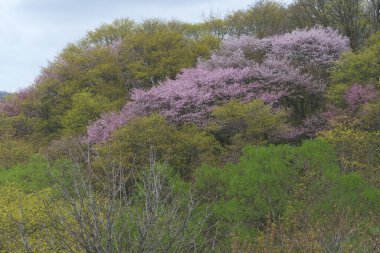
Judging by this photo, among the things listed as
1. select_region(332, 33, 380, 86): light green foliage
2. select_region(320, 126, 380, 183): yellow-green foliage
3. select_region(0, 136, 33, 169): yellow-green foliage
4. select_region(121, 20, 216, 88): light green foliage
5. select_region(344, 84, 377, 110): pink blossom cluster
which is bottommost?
select_region(320, 126, 380, 183): yellow-green foliage

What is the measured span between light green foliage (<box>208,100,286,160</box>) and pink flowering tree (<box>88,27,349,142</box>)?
68.5 inches

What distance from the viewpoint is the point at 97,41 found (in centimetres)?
4934

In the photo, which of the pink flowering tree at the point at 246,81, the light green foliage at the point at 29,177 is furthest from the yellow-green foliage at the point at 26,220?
the pink flowering tree at the point at 246,81

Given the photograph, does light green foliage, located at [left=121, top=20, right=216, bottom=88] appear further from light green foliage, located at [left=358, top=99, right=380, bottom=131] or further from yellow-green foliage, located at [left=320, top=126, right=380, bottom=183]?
yellow-green foliage, located at [left=320, top=126, right=380, bottom=183]

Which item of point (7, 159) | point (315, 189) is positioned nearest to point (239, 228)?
point (315, 189)

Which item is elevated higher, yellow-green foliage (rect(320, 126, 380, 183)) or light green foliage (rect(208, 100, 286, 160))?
light green foliage (rect(208, 100, 286, 160))

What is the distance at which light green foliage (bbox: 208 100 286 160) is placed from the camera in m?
23.0

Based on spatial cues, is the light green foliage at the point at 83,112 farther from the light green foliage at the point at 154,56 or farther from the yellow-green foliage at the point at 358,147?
the yellow-green foliage at the point at 358,147

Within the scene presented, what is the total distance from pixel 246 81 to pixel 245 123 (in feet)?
16.0

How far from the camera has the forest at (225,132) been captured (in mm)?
14422

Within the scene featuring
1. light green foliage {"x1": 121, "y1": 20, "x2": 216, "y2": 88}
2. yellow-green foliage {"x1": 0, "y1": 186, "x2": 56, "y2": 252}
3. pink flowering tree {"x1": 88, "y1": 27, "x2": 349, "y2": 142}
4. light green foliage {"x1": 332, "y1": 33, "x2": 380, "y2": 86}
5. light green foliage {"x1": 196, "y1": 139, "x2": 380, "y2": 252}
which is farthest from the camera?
light green foliage {"x1": 121, "y1": 20, "x2": 216, "y2": 88}

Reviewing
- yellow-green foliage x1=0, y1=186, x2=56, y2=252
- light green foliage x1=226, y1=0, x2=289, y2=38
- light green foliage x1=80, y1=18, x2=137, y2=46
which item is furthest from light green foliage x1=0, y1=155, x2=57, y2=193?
light green foliage x1=80, y1=18, x2=137, y2=46

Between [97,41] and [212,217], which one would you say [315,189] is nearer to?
[212,217]

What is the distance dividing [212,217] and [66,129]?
19.3m
